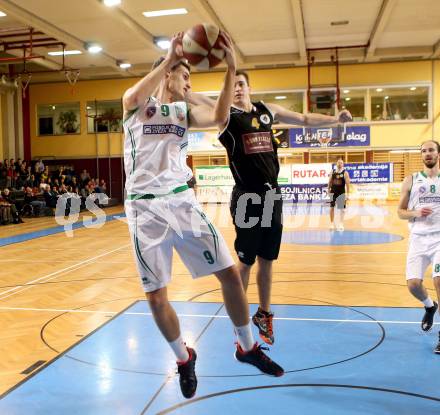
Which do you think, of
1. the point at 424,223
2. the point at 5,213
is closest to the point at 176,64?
the point at 424,223

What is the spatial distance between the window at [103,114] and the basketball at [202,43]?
21733 mm

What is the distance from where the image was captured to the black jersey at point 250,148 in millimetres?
3979

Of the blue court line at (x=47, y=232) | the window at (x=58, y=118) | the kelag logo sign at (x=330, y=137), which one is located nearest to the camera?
the blue court line at (x=47, y=232)

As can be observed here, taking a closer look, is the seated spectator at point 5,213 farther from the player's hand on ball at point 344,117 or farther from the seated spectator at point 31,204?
the player's hand on ball at point 344,117

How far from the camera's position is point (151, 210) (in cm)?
292

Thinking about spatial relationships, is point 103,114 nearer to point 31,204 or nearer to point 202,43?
point 31,204

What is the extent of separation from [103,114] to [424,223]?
852 inches

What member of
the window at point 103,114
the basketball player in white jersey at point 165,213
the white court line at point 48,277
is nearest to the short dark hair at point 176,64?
the basketball player in white jersey at point 165,213

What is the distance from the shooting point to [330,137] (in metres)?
21.4

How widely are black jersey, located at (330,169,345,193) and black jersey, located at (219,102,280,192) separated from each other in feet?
29.2

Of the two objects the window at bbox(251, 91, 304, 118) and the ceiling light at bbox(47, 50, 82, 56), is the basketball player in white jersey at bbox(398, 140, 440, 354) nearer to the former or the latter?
the ceiling light at bbox(47, 50, 82, 56)

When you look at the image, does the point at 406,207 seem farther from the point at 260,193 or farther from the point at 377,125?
the point at 377,125

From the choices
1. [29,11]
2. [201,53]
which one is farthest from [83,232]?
[201,53]

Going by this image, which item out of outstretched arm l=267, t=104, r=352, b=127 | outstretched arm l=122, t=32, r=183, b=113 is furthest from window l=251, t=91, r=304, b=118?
outstretched arm l=122, t=32, r=183, b=113
